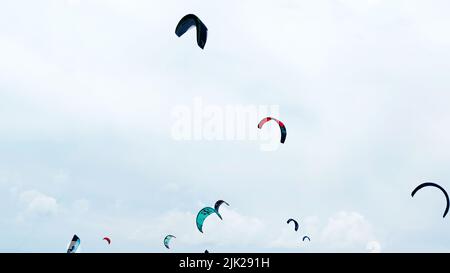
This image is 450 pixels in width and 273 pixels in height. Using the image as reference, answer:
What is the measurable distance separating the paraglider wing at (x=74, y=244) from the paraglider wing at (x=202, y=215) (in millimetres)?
7051

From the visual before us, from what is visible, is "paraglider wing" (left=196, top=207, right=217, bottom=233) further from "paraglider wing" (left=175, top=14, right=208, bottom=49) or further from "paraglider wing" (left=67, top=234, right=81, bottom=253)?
"paraglider wing" (left=175, top=14, right=208, bottom=49)

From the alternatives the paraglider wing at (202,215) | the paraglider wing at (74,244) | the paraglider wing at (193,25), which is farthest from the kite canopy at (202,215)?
the paraglider wing at (193,25)

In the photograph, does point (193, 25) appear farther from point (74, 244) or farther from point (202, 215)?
point (74, 244)

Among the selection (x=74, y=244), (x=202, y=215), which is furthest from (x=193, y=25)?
(x=74, y=244)

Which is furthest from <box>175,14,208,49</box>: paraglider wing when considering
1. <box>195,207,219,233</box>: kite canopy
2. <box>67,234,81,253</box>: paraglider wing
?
<box>67,234,81,253</box>: paraglider wing

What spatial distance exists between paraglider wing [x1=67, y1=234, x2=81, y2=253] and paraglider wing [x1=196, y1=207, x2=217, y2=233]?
7051mm

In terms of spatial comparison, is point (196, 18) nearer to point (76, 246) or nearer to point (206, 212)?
point (206, 212)

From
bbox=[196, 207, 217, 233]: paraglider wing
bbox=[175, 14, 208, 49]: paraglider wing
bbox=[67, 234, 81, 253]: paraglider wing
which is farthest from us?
bbox=[196, 207, 217, 233]: paraglider wing

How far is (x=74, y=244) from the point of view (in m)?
32.1

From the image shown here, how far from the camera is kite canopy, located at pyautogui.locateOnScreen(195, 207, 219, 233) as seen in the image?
107 ft
